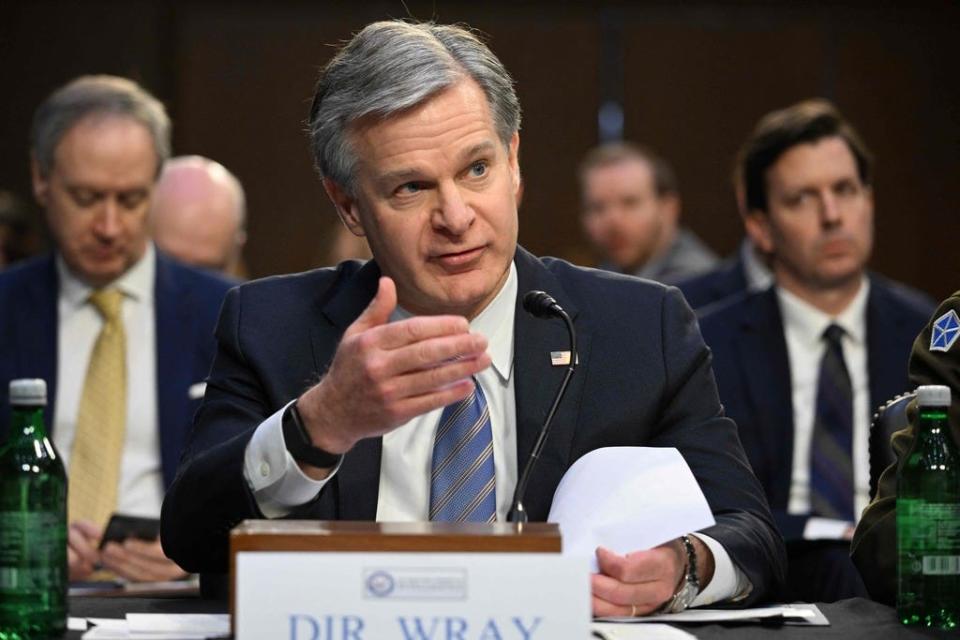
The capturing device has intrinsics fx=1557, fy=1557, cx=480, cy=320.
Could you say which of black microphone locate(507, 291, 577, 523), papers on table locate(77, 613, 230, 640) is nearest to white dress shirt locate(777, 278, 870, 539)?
black microphone locate(507, 291, 577, 523)

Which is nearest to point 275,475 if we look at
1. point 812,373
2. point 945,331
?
point 945,331

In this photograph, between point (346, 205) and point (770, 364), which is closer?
point (346, 205)

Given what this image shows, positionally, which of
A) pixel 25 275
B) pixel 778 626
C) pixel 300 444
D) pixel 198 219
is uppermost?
pixel 198 219

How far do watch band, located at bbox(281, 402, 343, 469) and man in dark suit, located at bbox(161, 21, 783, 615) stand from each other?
6 centimetres

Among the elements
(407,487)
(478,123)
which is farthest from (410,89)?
(407,487)

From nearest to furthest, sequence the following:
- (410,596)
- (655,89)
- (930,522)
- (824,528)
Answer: (410,596) → (930,522) → (824,528) → (655,89)

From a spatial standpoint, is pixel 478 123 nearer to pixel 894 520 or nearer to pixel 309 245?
pixel 894 520

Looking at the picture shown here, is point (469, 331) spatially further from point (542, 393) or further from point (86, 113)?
point (86, 113)

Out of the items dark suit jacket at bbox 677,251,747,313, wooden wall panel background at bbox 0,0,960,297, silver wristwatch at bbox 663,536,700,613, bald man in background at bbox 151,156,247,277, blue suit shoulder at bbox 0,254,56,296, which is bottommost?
silver wristwatch at bbox 663,536,700,613

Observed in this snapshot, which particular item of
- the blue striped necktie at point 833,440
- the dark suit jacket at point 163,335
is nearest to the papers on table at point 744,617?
the blue striped necktie at point 833,440

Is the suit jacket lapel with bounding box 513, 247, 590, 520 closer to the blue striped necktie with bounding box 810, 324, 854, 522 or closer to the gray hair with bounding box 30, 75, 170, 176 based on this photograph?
the blue striped necktie with bounding box 810, 324, 854, 522

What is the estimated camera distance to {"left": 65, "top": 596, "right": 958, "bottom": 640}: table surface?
1.93 metres

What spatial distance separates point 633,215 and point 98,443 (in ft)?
11.7

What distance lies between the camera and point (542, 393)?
2451mm
